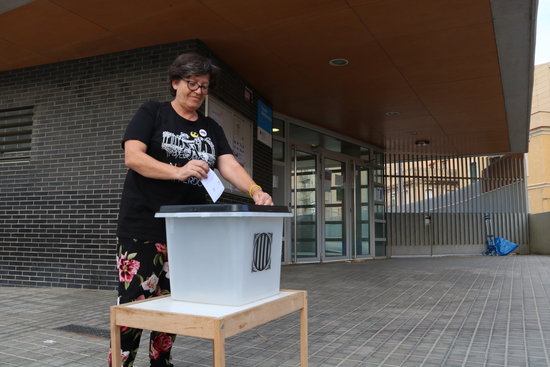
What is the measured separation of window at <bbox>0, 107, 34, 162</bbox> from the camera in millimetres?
6426

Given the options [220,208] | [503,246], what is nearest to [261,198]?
[220,208]

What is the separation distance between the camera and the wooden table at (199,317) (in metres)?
1.25

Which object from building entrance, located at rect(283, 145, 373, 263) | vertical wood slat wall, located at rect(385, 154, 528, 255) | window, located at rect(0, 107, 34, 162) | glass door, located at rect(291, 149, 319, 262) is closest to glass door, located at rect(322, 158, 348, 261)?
building entrance, located at rect(283, 145, 373, 263)

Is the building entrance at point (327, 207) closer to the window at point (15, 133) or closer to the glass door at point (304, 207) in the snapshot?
the glass door at point (304, 207)

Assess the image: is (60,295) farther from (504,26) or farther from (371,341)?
(504,26)

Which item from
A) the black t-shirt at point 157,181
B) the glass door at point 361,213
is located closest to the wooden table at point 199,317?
the black t-shirt at point 157,181

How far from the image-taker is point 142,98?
18.7 feet

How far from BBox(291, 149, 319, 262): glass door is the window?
16.2ft

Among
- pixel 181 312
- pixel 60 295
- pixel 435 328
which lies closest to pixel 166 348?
pixel 181 312

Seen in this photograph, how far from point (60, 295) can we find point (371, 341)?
3.75 meters

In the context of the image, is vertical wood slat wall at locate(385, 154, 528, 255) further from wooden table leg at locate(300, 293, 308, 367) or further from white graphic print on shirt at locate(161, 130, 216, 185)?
wooden table leg at locate(300, 293, 308, 367)

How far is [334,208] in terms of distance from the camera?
1044cm

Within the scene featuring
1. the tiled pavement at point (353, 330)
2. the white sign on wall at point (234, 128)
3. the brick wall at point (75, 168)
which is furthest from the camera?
the white sign on wall at point (234, 128)

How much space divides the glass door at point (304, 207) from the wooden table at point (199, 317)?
770 centimetres
